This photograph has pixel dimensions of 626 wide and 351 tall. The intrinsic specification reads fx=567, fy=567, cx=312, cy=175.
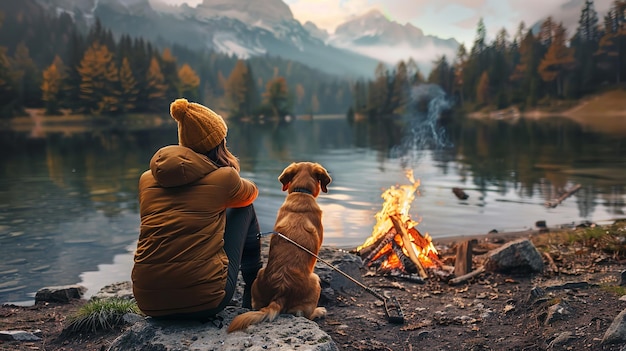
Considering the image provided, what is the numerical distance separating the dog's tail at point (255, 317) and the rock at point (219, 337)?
0.16 ft

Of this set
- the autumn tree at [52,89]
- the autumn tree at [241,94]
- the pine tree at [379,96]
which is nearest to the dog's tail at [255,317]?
the autumn tree at [52,89]

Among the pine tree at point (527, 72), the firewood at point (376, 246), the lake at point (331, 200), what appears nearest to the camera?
the firewood at point (376, 246)

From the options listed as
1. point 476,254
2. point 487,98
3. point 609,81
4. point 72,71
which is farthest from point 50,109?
point 476,254

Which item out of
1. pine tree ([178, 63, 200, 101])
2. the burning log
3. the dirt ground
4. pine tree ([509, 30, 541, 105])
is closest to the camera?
the dirt ground

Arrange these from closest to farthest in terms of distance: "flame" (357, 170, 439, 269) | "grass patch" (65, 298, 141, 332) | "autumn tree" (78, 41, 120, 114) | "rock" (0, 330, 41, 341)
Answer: "rock" (0, 330, 41, 341), "grass patch" (65, 298, 141, 332), "flame" (357, 170, 439, 269), "autumn tree" (78, 41, 120, 114)

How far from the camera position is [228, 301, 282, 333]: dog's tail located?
5.11m

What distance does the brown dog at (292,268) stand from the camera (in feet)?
18.6

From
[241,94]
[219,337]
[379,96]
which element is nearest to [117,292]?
[219,337]

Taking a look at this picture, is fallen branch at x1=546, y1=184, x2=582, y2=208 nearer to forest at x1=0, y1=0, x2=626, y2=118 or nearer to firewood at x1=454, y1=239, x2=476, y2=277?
firewood at x1=454, y1=239, x2=476, y2=277

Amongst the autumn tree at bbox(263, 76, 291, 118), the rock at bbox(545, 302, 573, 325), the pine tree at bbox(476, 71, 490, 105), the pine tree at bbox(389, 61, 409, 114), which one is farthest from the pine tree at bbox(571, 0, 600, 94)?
the rock at bbox(545, 302, 573, 325)

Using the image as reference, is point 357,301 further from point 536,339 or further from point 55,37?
point 55,37

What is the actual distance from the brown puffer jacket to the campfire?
15.1 feet

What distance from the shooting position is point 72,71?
374 ft

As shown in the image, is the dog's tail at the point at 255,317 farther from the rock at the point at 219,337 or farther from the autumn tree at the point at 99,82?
the autumn tree at the point at 99,82
